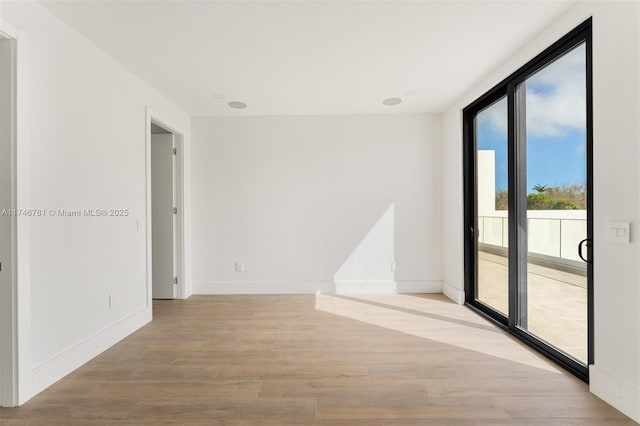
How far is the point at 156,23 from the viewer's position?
2.36 metres

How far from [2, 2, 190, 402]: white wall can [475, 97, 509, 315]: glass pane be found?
149 inches

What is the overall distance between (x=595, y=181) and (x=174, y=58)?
11.3ft

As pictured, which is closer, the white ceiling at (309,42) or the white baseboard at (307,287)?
the white ceiling at (309,42)

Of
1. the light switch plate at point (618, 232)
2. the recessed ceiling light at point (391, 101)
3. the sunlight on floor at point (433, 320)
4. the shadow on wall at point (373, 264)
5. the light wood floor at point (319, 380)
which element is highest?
the recessed ceiling light at point (391, 101)

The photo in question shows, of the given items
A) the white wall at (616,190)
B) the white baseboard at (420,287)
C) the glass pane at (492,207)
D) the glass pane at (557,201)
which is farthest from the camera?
the white baseboard at (420,287)

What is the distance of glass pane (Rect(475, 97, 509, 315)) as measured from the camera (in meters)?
3.28

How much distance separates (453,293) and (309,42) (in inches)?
137

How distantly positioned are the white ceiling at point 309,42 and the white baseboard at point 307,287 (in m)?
2.58

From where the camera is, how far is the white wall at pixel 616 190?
5.89 feet

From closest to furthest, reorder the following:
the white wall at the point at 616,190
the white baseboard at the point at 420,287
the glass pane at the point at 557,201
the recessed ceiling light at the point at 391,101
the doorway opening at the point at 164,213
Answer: the white wall at the point at 616,190, the glass pane at the point at 557,201, the recessed ceiling light at the point at 391,101, the doorway opening at the point at 164,213, the white baseboard at the point at 420,287

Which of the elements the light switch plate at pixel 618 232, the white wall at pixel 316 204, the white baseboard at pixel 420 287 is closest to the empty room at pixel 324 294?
the light switch plate at pixel 618 232

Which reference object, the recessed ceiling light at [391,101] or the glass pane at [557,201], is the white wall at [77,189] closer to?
the recessed ceiling light at [391,101]

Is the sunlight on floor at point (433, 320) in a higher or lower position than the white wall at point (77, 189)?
lower

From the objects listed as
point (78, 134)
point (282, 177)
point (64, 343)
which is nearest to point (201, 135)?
point (282, 177)
